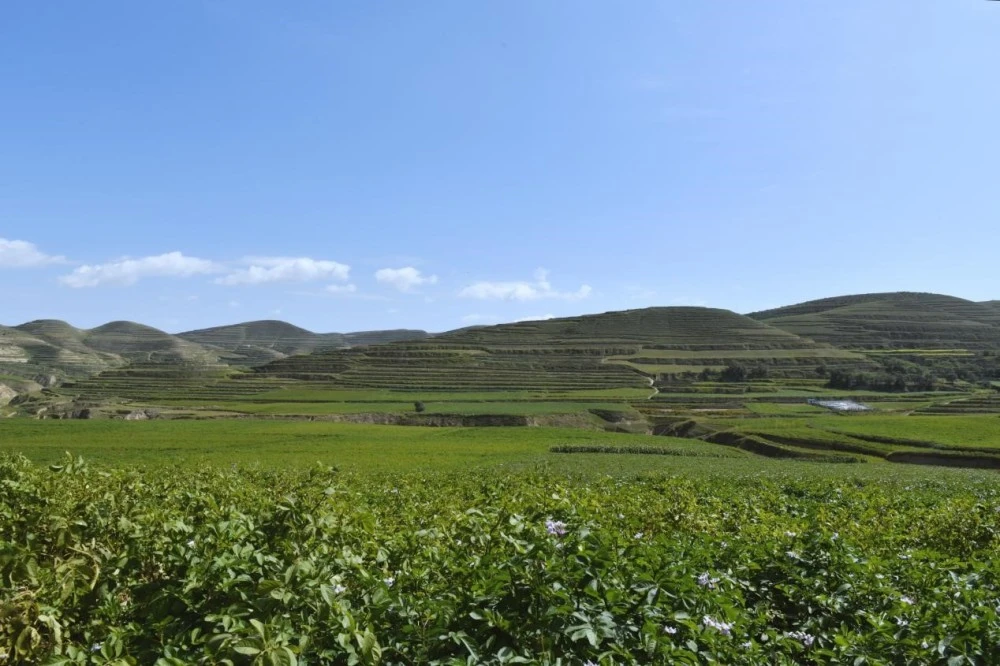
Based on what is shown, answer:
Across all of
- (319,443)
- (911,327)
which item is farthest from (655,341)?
(319,443)

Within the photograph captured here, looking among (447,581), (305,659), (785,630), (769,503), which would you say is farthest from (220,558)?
(769,503)

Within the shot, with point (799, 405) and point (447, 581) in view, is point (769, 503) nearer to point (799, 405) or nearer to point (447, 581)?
point (447, 581)

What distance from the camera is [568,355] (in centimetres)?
14362

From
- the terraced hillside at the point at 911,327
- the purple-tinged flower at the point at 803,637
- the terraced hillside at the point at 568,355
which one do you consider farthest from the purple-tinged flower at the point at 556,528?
the terraced hillside at the point at 911,327

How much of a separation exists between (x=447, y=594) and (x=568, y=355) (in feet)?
461

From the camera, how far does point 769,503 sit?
13.0 metres

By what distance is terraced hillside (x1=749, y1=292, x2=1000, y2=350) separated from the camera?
154 m

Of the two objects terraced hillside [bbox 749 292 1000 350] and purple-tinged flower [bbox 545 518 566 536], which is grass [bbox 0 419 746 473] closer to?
purple-tinged flower [bbox 545 518 566 536]

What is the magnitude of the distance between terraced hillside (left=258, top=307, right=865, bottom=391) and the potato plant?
348 feet

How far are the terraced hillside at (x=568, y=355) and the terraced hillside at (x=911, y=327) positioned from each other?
1624cm

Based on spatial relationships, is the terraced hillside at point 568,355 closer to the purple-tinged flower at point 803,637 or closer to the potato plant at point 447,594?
the potato plant at point 447,594

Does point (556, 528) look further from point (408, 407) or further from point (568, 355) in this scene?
point (568, 355)

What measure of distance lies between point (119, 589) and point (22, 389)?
6808 inches

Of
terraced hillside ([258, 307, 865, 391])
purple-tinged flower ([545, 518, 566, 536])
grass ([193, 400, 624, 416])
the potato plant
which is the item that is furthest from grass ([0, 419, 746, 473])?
terraced hillside ([258, 307, 865, 391])
